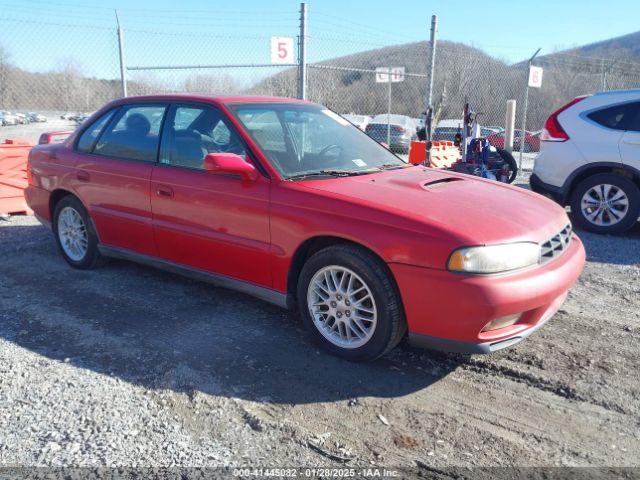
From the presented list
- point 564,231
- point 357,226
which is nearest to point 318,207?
point 357,226

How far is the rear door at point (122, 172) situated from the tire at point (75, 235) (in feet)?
0.58

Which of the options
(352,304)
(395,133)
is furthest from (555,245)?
(395,133)

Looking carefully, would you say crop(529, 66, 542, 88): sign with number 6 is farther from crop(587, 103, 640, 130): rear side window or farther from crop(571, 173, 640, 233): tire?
crop(571, 173, 640, 233): tire

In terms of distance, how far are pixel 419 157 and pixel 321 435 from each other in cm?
877

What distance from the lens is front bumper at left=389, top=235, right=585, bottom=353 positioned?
290cm

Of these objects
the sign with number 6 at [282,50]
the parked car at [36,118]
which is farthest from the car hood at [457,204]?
the parked car at [36,118]

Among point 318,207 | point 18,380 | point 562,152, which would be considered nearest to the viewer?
point 18,380

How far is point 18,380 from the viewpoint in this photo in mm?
3182

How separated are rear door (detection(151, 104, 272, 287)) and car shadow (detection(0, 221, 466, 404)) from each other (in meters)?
0.40

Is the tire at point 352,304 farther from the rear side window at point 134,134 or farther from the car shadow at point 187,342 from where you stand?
the rear side window at point 134,134

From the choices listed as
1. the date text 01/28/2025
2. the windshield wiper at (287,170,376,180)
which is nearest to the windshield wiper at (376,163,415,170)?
the windshield wiper at (287,170,376,180)

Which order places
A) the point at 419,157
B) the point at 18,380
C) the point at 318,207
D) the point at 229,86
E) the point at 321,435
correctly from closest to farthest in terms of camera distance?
the point at 321,435, the point at 18,380, the point at 318,207, the point at 229,86, the point at 419,157

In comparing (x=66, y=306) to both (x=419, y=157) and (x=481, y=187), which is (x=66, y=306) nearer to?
(x=481, y=187)

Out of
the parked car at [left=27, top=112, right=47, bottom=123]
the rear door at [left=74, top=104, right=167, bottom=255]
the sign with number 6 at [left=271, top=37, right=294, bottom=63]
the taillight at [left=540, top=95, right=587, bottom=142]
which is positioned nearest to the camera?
the rear door at [left=74, top=104, right=167, bottom=255]
